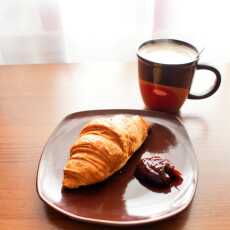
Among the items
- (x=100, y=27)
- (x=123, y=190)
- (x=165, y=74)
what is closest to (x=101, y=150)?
(x=123, y=190)

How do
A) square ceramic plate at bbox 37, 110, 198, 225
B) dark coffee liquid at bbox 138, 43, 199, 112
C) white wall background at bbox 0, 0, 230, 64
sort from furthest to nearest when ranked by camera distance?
white wall background at bbox 0, 0, 230, 64 → dark coffee liquid at bbox 138, 43, 199, 112 → square ceramic plate at bbox 37, 110, 198, 225

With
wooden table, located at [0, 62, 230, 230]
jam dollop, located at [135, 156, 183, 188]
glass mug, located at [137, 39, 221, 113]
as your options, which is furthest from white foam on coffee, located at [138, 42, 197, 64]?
jam dollop, located at [135, 156, 183, 188]

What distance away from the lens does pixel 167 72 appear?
1.97 ft

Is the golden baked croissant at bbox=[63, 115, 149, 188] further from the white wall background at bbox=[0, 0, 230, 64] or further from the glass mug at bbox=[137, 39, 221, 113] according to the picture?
the white wall background at bbox=[0, 0, 230, 64]

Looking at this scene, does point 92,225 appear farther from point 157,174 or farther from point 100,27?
point 100,27

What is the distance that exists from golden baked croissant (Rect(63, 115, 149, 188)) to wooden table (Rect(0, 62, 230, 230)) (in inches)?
2.5

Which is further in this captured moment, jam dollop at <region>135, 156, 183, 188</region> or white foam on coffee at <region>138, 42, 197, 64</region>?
white foam on coffee at <region>138, 42, 197, 64</region>

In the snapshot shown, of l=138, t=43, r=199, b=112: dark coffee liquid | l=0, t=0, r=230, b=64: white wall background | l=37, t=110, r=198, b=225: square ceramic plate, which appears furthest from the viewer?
l=0, t=0, r=230, b=64: white wall background

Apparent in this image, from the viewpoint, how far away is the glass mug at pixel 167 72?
60 cm

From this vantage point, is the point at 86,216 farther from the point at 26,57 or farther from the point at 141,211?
the point at 26,57

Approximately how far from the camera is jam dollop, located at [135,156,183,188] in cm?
48

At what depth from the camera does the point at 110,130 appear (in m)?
0.52

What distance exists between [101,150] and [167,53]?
11.0 inches

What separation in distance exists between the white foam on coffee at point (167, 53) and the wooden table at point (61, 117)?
0.37ft
